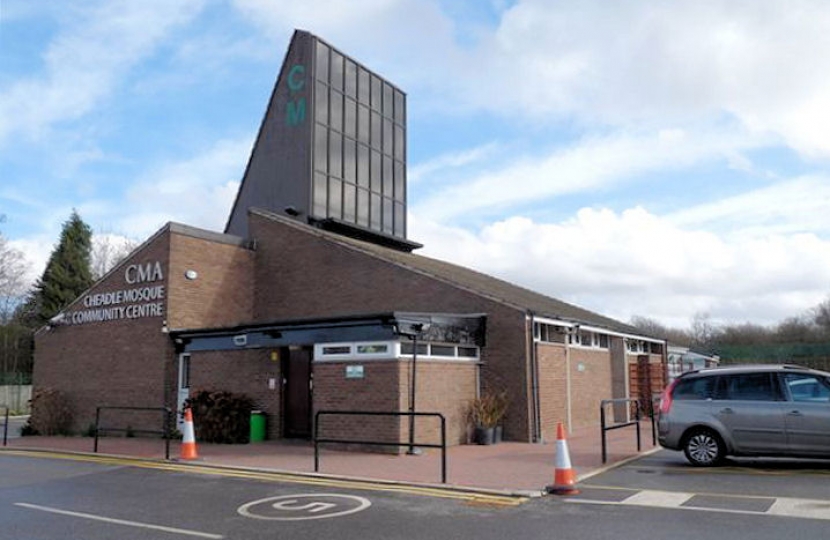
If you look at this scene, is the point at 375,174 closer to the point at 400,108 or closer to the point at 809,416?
the point at 400,108

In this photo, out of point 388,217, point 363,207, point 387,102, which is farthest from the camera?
point 387,102

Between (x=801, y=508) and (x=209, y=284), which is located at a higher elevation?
(x=209, y=284)

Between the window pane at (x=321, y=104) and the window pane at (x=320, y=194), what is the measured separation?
2.51 meters

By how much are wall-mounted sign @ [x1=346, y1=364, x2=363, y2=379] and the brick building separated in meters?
0.03

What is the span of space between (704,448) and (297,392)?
961cm

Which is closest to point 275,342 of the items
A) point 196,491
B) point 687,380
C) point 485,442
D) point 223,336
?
point 223,336

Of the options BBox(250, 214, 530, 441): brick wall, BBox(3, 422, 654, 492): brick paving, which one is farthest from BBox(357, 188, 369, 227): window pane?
BBox(3, 422, 654, 492): brick paving

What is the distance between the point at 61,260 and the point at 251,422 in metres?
38.9

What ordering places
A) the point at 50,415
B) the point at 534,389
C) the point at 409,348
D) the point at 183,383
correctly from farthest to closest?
1. the point at 50,415
2. the point at 183,383
3. the point at 534,389
4. the point at 409,348

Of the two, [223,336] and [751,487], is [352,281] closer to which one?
[223,336]

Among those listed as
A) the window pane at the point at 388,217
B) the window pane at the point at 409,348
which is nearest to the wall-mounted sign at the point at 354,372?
the window pane at the point at 409,348

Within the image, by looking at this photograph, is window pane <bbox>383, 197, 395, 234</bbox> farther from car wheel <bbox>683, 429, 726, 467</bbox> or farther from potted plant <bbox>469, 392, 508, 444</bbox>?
A: car wheel <bbox>683, 429, 726, 467</bbox>

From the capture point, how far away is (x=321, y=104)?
98.9 ft

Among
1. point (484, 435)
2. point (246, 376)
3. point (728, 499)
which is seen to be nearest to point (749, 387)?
point (728, 499)
